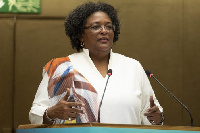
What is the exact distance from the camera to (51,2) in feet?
11.0

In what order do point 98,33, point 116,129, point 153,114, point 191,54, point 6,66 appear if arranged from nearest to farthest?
point 116,129
point 153,114
point 98,33
point 6,66
point 191,54

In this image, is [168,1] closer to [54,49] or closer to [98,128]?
[54,49]

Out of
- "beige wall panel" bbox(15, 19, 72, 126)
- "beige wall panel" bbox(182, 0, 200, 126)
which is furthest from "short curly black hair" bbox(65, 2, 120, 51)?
"beige wall panel" bbox(182, 0, 200, 126)

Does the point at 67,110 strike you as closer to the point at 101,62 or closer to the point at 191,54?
the point at 101,62

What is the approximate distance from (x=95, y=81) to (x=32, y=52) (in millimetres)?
1529

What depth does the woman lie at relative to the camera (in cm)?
179

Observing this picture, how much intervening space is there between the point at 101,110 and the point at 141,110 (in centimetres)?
22

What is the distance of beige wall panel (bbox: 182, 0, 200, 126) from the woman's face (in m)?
1.46

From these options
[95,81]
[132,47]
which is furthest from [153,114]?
[132,47]

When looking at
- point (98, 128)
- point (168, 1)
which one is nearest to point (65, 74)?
point (98, 128)

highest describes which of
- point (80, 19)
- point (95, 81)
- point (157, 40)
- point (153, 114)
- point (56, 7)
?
point (56, 7)

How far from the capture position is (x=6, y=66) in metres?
3.30

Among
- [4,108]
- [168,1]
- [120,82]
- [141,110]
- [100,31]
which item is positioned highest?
[168,1]

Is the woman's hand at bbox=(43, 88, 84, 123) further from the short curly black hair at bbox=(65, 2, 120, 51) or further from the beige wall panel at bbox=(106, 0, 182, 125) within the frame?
the beige wall panel at bbox=(106, 0, 182, 125)
